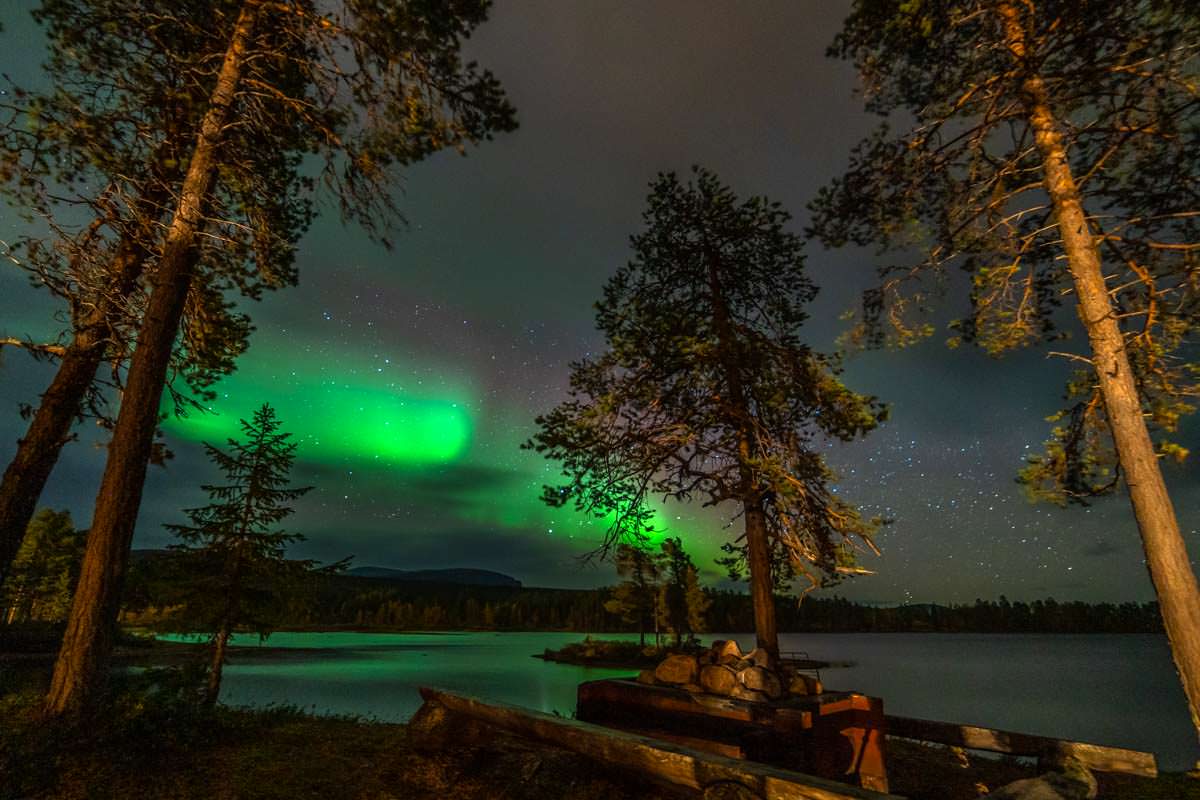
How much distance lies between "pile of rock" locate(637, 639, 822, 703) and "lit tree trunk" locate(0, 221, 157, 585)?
33.9 feet

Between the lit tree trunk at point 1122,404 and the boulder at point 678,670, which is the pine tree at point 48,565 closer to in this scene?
the boulder at point 678,670

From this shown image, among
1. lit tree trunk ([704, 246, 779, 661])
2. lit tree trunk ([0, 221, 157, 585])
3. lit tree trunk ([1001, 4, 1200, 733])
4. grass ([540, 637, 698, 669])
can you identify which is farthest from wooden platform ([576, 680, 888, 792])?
grass ([540, 637, 698, 669])

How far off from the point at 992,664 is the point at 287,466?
461ft

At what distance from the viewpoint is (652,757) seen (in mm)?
5285

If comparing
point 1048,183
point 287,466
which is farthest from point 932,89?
point 287,466

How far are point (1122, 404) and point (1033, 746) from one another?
5.73 metres

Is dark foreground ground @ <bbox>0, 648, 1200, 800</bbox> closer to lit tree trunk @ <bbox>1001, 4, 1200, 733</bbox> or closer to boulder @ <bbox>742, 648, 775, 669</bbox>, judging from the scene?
boulder @ <bbox>742, 648, 775, 669</bbox>

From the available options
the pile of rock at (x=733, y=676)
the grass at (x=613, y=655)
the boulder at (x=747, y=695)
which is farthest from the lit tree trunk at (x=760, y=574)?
the grass at (x=613, y=655)

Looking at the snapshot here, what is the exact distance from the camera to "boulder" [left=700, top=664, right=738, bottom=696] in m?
9.26

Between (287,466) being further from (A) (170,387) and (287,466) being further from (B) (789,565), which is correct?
(B) (789,565)

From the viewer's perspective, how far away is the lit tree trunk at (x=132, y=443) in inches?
260

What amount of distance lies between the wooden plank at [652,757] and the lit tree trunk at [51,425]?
265 inches

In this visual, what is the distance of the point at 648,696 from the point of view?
9.63 m

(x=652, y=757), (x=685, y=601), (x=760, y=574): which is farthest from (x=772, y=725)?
(x=685, y=601)
